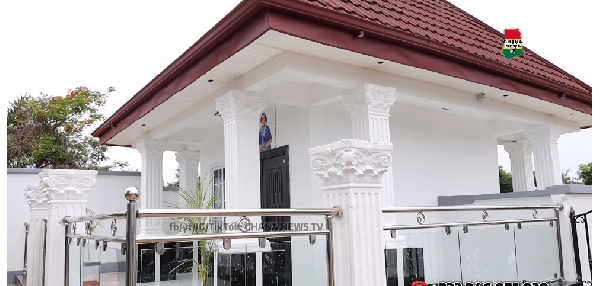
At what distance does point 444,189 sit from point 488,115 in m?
1.41

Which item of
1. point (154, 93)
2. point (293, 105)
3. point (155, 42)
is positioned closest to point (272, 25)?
point (293, 105)

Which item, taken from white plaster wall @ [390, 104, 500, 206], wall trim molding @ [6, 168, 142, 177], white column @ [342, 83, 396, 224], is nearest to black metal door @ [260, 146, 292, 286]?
white column @ [342, 83, 396, 224]

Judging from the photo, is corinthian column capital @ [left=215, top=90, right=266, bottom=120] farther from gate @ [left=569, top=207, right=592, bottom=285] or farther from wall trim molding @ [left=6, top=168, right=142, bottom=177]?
wall trim molding @ [left=6, top=168, right=142, bottom=177]

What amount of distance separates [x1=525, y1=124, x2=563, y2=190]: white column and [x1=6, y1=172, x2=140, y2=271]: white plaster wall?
8901 mm

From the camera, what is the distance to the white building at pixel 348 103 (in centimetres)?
493

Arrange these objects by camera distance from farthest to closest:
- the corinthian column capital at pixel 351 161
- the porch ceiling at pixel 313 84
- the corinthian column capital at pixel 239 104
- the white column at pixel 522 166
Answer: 1. the white column at pixel 522 166
2. the corinthian column capital at pixel 239 104
3. the porch ceiling at pixel 313 84
4. the corinthian column capital at pixel 351 161

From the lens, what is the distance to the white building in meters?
4.93

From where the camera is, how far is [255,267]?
446cm

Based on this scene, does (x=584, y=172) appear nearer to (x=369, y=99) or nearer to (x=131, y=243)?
(x=369, y=99)

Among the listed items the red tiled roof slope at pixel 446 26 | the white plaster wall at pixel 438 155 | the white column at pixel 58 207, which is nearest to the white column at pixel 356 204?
the red tiled roof slope at pixel 446 26

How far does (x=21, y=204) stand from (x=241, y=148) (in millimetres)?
7071

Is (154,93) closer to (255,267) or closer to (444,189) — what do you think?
(255,267)

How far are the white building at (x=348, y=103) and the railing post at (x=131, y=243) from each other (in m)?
1.27

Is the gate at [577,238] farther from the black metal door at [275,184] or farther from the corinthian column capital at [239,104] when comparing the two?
the corinthian column capital at [239,104]
